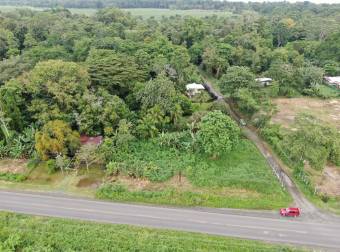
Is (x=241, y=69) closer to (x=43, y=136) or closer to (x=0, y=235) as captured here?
(x=43, y=136)

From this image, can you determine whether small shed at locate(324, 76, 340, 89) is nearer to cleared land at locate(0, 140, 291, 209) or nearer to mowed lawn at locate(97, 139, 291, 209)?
mowed lawn at locate(97, 139, 291, 209)

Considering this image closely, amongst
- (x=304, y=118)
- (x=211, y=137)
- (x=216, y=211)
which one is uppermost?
(x=304, y=118)

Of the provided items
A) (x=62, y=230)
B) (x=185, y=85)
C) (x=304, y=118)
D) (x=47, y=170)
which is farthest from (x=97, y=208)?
(x=185, y=85)

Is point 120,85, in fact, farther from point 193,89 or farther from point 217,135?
point 217,135

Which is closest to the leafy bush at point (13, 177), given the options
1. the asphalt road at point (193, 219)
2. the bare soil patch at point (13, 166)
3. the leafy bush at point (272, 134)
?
the bare soil patch at point (13, 166)

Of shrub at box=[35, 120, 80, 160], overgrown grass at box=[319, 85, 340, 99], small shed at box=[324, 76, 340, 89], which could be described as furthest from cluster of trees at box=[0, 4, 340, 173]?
small shed at box=[324, 76, 340, 89]
